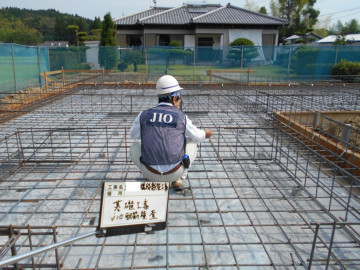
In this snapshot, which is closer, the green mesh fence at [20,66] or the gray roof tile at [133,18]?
the green mesh fence at [20,66]

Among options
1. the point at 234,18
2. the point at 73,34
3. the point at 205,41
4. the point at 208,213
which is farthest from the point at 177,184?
the point at 73,34

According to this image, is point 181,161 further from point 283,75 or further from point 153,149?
point 283,75

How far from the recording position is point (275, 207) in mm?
2807

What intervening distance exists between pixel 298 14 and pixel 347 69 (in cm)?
2503

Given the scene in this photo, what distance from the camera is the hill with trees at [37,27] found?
29380mm

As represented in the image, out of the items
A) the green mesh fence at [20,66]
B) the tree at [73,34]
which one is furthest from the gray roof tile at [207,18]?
the tree at [73,34]

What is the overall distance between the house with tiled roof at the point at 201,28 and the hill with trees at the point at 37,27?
37.2ft

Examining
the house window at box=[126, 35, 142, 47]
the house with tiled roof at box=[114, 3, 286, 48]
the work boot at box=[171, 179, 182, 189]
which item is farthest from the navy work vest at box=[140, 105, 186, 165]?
the house window at box=[126, 35, 142, 47]

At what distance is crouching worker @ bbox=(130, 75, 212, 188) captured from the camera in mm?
2625

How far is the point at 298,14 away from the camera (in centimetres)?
3453

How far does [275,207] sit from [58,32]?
59684 mm

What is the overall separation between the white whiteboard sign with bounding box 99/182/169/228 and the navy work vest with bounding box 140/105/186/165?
75 centimetres

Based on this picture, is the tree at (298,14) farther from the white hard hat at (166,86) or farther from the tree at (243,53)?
the white hard hat at (166,86)

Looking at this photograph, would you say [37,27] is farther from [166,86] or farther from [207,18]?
[166,86]
